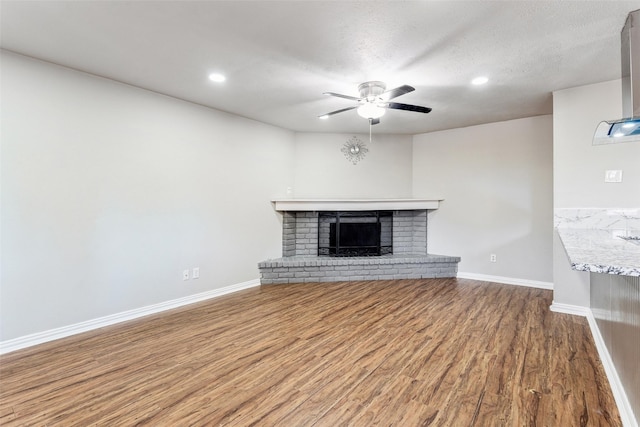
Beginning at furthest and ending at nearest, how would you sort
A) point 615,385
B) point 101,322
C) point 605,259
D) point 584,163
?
1. point 584,163
2. point 101,322
3. point 615,385
4. point 605,259

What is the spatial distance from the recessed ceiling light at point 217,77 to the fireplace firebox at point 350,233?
272cm

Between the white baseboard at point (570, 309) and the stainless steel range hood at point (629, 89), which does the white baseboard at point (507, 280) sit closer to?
the white baseboard at point (570, 309)

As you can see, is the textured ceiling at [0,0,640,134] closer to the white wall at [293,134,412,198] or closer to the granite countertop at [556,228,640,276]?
the granite countertop at [556,228,640,276]

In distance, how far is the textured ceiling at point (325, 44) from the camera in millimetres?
1894

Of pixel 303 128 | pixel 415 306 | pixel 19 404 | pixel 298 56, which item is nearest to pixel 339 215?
pixel 303 128

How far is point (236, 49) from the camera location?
2.38 metres

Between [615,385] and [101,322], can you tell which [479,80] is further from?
[101,322]

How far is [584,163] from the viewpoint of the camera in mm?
3064

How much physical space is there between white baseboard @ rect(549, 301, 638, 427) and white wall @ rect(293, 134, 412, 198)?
280 centimetres

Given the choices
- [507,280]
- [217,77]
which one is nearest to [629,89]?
[507,280]

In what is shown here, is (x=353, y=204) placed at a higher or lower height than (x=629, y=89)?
lower

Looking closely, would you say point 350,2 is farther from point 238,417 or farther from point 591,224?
point 591,224

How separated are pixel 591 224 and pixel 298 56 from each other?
3.30 meters

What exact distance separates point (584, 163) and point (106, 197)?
15.9ft
